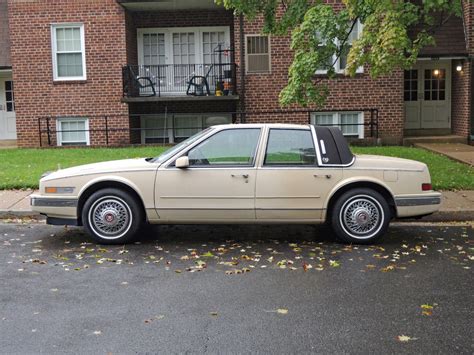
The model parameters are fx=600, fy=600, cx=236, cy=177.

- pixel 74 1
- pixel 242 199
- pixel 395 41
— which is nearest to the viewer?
pixel 242 199

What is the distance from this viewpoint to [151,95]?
18.0 meters

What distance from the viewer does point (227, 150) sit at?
735 centimetres

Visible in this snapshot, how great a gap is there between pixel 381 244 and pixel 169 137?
12.4 metres

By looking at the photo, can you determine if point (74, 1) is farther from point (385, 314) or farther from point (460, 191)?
point (385, 314)

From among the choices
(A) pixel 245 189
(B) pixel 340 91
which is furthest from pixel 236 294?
(B) pixel 340 91

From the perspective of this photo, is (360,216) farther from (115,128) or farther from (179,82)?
(179,82)

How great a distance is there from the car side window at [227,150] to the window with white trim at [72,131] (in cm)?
1161

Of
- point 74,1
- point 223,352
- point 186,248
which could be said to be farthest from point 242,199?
point 74,1

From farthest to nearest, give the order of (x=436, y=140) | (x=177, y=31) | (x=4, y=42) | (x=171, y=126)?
1. (x=4, y=42)
2. (x=171, y=126)
3. (x=177, y=31)
4. (x=436, y=140)

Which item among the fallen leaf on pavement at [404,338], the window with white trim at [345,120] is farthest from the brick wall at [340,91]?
the fallen leaf on pavement at [404,338]

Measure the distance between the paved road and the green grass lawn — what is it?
3.22 metres

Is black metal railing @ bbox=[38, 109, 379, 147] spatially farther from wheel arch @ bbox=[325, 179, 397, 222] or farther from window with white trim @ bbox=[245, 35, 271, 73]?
wheel arch @ bbox=[325, 179, 397, 222]

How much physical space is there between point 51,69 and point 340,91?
28.1ft

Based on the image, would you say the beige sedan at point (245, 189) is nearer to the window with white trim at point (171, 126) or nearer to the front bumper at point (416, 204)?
the front bumper at point (416, 204)
